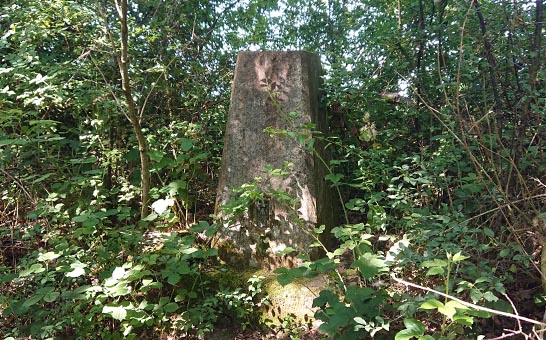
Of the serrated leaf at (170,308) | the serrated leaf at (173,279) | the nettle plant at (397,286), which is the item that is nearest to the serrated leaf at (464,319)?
the nettle plant at (397,286)

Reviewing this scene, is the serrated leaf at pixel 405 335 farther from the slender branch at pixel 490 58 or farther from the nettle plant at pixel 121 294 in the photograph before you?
the slender branch at pixel 490 58

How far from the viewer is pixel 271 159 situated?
3434 mm

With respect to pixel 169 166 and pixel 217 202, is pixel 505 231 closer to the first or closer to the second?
pixel 217 202

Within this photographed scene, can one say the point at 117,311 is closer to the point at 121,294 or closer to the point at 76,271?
the point at 121,294

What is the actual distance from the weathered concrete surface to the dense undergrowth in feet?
0.85

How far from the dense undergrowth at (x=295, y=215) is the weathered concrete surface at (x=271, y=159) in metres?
0.26

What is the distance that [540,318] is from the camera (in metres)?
2.37

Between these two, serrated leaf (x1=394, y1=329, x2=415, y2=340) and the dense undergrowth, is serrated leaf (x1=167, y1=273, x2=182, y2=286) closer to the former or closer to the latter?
the dense undergrowth

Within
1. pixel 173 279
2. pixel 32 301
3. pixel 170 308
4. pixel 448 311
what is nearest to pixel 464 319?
pixel 448 311

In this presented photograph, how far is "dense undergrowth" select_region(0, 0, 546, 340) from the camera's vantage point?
236 cm

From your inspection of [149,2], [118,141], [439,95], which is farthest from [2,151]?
[439,95]

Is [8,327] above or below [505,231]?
below

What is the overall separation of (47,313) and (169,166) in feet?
4.69

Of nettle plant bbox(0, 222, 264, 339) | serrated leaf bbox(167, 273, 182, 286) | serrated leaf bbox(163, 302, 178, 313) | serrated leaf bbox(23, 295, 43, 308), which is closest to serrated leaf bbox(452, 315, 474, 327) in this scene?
nettle plant bbox(0, 222, 264, 339)
